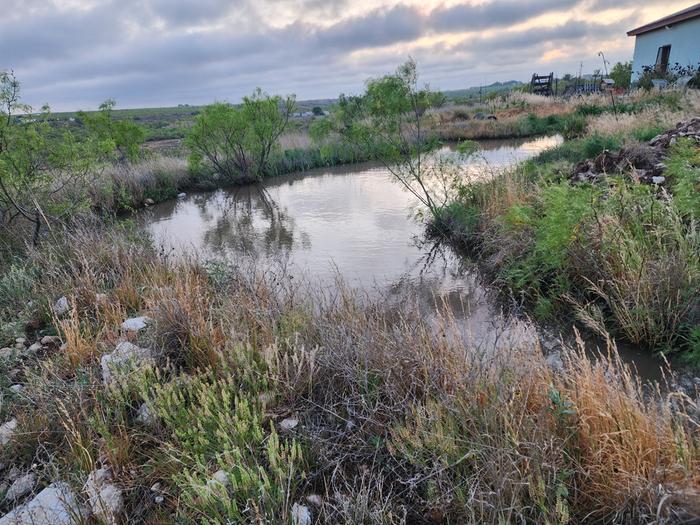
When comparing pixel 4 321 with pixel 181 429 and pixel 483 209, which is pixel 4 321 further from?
pixel 483 209

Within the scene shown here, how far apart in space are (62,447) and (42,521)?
0.80m

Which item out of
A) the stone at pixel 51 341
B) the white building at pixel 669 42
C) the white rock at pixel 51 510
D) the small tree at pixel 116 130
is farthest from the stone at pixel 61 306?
the white building at pixel 669 42

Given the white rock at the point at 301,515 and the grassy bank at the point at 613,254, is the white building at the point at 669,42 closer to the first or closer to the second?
the grassy bank at the point at 613,254

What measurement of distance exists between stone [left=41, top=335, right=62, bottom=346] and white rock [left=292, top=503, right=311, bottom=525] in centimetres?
347

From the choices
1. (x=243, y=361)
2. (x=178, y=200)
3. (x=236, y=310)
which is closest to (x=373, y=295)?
(x=236, y=310)

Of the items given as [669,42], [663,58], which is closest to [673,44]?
[669,42]

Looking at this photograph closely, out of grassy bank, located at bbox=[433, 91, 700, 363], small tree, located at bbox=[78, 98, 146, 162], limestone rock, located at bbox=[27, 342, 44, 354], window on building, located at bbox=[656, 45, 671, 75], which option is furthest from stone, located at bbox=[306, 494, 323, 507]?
window on building, located at bbox=[656, 45, 671, 75]

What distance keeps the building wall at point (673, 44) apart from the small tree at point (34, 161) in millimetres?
24346

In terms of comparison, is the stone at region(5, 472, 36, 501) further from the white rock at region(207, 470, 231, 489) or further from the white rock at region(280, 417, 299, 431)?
the white rock at region(280, 417, 299, 431)

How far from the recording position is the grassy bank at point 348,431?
2162mm

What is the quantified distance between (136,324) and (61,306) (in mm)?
1392

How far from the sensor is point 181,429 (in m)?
2.78

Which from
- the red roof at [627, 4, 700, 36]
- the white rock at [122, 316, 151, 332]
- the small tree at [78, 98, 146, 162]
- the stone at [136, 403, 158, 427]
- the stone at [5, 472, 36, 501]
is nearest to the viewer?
the stone at [5, 472, 36, 501]

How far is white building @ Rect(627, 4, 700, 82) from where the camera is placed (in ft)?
66.4
